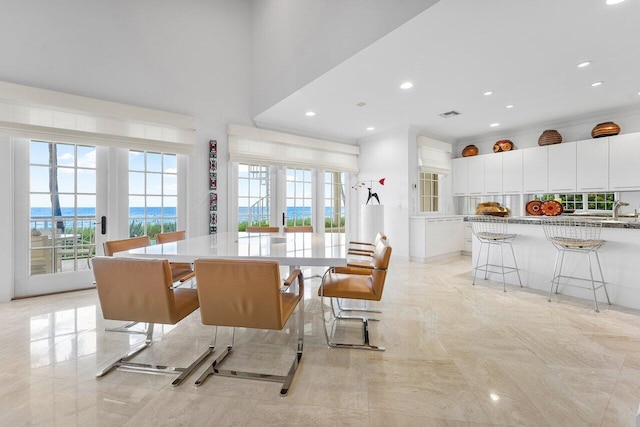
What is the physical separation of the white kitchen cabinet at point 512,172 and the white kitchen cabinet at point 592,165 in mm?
845

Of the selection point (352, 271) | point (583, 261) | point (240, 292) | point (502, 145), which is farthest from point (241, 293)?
point (502, 145)

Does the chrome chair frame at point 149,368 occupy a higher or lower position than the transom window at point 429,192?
lower

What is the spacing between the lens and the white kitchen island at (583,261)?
3.02 m

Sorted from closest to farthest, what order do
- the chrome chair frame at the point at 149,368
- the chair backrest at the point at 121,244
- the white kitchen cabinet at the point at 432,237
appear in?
the chrome chair frame at the point at 149,368, the chair backrest at the point at 121,244, the white kitchen cabinet at the point at 432,237

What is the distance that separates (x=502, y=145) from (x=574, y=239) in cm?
314

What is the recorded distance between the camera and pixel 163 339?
2.34m

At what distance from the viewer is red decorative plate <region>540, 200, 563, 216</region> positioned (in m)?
4.09

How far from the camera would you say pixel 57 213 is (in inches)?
141

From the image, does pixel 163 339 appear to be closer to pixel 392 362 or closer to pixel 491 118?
pixel 392 362

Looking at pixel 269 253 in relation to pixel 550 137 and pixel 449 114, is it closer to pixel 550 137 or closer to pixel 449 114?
pixel 449 114

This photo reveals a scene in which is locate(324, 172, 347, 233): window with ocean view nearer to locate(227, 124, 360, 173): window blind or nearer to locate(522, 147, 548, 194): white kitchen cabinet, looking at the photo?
locate(227, 124, 360, 173): window blind

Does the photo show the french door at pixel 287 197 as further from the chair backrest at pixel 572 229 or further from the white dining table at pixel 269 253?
the chair backrest at pixel 572 229

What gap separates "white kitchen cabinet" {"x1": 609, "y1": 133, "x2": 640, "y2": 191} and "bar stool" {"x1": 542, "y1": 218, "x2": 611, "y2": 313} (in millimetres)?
1914

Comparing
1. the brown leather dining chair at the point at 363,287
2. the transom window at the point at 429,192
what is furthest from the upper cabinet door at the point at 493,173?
the brown leather dining chair at the point at 363,287
